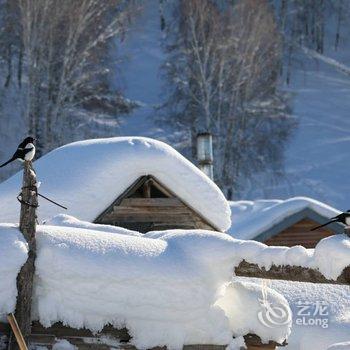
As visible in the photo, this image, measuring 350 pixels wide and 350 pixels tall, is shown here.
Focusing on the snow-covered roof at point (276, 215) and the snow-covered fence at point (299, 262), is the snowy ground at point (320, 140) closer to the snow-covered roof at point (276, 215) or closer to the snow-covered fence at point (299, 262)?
the snow-covered roof at point (276, 215)

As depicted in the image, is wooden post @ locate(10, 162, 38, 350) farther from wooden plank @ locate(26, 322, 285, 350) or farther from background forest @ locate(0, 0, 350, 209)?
background forest @ locate(0, 0, 350, 209)

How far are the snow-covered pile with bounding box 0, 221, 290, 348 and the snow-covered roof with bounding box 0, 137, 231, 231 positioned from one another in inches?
156

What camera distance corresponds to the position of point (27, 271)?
6.05 meters

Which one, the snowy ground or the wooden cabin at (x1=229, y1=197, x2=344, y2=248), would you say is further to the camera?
the snowy ground

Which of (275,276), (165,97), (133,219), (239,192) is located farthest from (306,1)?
(275,276)

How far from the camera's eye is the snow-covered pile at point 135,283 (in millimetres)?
6137

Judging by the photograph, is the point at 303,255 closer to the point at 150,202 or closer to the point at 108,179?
the point at 108,179

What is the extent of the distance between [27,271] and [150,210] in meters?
5.17

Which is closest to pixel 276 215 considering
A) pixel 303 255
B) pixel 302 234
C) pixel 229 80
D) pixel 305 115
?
pixel 302 234

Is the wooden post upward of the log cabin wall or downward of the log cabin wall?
upward

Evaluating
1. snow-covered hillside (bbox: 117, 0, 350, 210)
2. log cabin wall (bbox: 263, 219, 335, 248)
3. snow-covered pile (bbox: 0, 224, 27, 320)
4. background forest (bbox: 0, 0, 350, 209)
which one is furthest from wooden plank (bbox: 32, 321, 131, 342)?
snow-covered hillside (bbox: 117, 0, 350, 210)

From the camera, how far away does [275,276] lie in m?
6.55

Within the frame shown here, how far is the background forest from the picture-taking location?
26.7 metres

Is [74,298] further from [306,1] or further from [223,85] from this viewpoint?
[306,1]
